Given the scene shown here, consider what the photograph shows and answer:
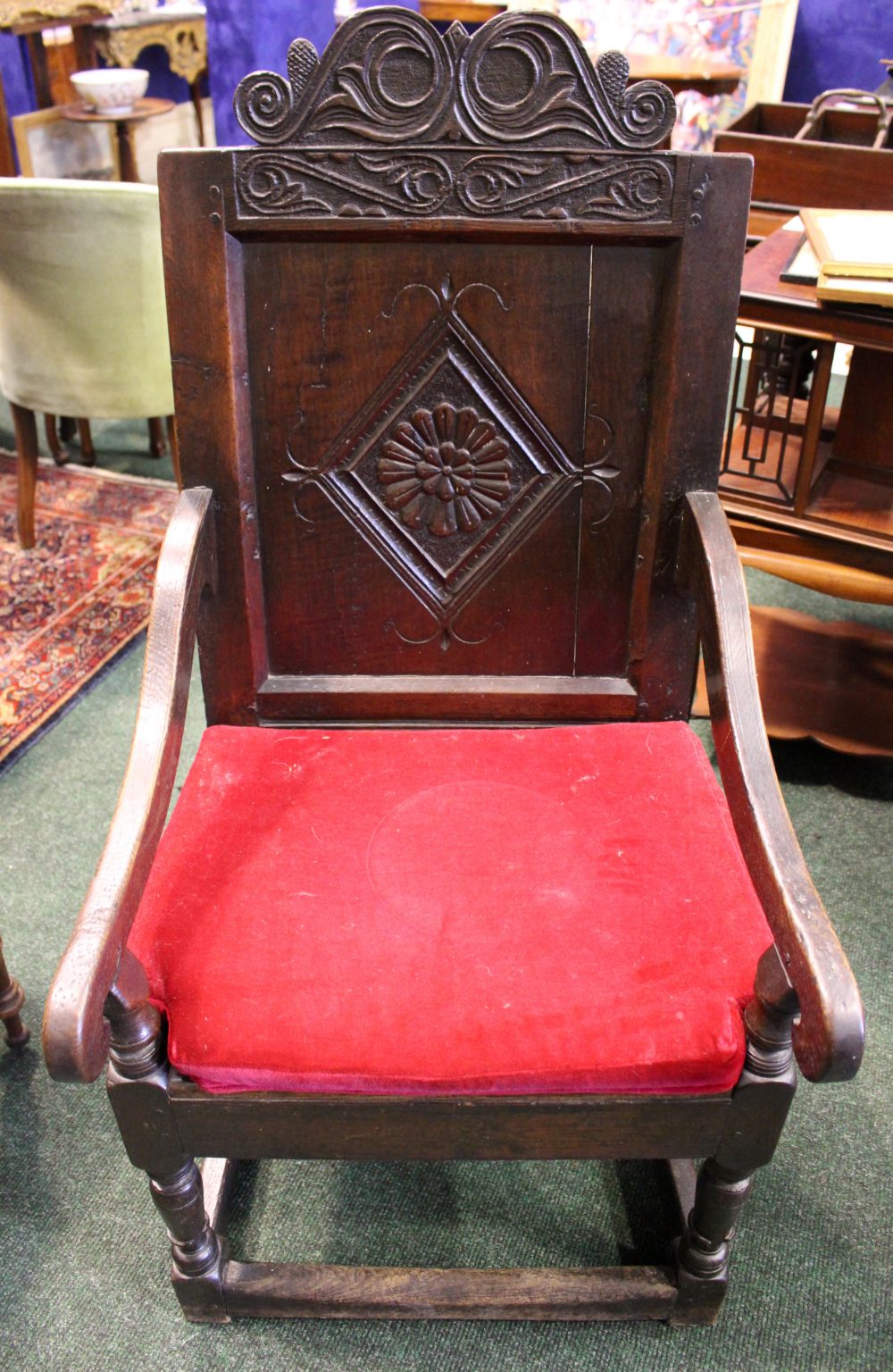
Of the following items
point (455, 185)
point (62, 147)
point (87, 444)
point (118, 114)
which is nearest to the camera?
point (455, 185)

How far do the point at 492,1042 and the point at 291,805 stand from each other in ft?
1.14

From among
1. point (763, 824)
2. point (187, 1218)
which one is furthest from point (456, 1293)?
point (763, 824)

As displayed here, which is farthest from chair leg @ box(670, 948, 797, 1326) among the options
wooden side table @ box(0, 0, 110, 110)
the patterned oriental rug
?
wooden side table @ box(0, 0, 110, 110)

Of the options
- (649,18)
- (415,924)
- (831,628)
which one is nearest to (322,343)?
(415,924)

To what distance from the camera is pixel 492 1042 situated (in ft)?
3.22

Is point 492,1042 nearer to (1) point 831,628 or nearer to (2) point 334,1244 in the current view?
(2) point 334,1244

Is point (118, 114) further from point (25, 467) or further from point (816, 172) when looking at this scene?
point (816, 172)

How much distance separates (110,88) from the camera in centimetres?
466

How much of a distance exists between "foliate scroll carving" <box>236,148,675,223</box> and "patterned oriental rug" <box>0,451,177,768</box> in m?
1.39

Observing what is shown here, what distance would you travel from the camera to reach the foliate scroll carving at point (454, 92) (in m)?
1.06

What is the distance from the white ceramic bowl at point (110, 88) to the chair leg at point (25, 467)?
8.34ft

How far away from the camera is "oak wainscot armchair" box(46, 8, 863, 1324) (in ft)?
3.25

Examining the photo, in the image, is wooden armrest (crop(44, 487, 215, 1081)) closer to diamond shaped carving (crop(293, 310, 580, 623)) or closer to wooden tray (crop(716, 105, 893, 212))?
diamond shaped carving (crop(293, 310, 580, 623))

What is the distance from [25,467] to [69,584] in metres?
0.33
